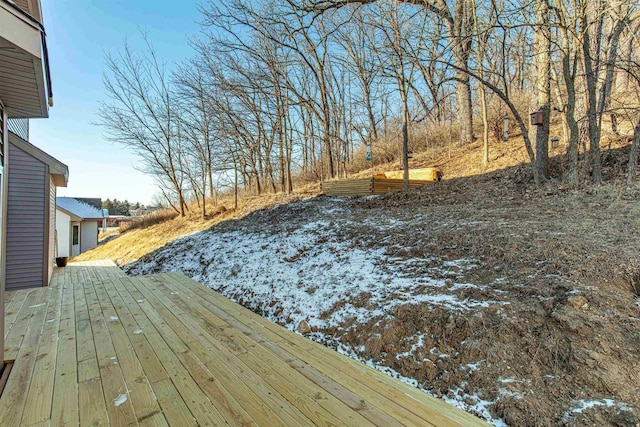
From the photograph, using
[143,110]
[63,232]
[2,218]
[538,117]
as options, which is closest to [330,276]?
[2,218]

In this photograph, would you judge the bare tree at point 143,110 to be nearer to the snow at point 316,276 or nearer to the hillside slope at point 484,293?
the snow at point 316,276

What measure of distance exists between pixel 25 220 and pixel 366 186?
24.5 feet

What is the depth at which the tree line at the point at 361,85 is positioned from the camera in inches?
230

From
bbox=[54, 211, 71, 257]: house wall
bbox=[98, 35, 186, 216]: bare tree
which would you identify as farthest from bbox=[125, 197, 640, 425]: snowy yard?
bbox=[54, 211, 71, 257]: house wall

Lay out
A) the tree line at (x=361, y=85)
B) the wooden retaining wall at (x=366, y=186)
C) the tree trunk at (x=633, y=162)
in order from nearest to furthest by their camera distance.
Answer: the tree trunk at (x=633, y=162) → the tree line at (x=361, y=85) → the wooden retaining wall at (x=366, y=186)

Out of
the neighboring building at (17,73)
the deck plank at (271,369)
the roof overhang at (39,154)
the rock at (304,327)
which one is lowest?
the rock at (304,327)

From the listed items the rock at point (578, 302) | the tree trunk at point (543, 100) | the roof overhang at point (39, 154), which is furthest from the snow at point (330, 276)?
the tree trunk at point (543, 100)

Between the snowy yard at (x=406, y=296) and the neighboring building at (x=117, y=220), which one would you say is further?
the neighboring building at (x=117, y=220)

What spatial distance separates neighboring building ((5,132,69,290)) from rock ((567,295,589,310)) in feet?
25.0

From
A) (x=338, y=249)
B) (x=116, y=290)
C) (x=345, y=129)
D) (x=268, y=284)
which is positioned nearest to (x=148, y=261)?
(x=116, y=290)

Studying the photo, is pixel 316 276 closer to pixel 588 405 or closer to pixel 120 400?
pixel 120 400

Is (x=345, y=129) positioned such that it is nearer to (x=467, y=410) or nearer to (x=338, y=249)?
(x=338, y=249)

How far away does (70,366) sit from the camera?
6.88 feet

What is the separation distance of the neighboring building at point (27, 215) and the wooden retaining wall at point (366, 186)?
6670 mm
